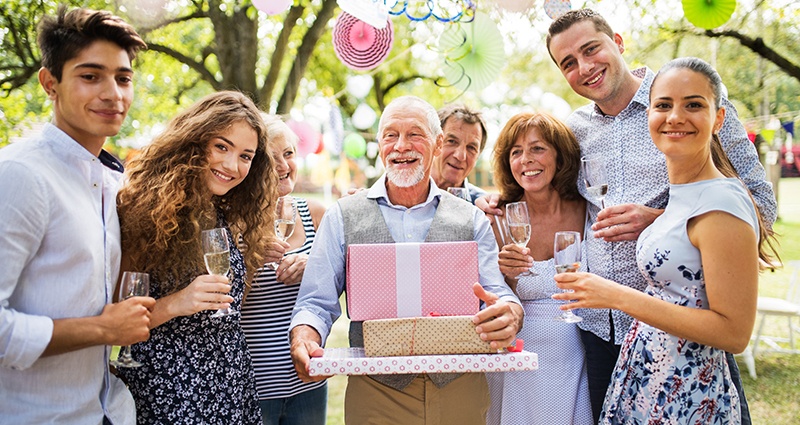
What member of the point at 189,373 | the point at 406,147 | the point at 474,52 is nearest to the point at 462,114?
the point at 474,52

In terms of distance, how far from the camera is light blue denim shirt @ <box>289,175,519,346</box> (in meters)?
2.83

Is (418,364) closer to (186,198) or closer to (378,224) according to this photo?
(378,224)

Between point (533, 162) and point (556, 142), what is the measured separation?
0.18 m

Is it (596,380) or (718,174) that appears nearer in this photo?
(718,174)

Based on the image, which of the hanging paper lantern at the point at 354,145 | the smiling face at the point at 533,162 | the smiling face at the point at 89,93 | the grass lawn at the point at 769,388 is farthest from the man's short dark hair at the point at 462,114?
the hanging paper lantern at the point at 354,145

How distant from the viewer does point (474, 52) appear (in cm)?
493

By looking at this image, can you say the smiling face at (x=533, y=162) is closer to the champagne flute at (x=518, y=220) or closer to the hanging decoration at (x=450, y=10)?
the champagne flute at (x=518, y=220)

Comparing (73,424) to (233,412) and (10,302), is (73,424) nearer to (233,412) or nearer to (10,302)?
(10,302)

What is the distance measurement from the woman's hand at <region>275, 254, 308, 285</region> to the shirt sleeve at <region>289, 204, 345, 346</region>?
0.17 m

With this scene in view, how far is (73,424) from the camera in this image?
208 cm

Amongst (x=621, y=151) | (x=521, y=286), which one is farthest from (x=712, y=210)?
(x=521, y=286)

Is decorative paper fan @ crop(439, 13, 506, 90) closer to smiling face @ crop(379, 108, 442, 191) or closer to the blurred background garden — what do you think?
the blurred background garden

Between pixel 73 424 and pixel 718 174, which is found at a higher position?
pixel 718 174

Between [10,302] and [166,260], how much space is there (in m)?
0.59
